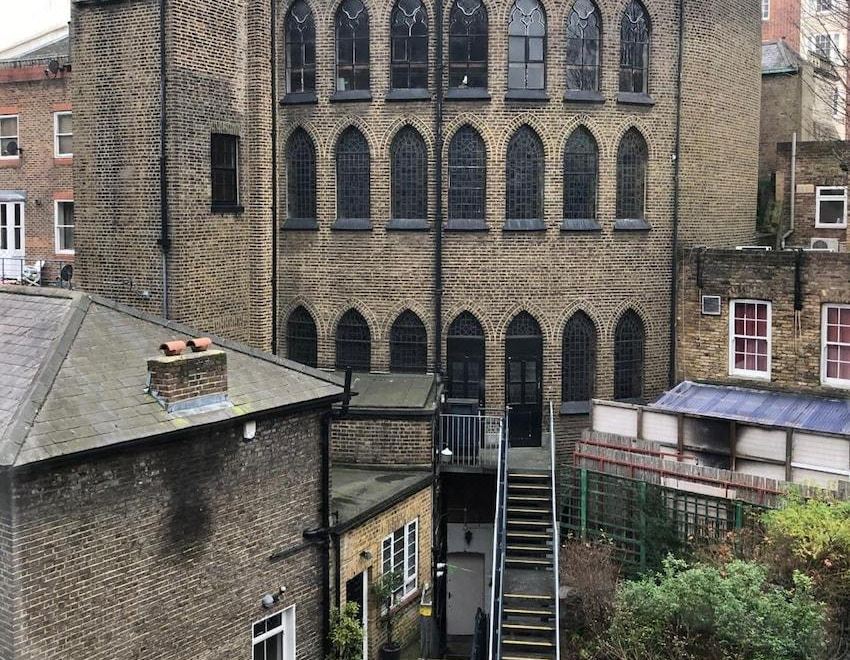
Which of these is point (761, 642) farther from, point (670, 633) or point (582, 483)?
point (582, 483)

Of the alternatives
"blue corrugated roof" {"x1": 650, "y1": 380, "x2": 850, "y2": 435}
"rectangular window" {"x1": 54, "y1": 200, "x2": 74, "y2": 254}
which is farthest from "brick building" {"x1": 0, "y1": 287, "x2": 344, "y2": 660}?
"rectangular window" {"x1": 54, "y1": 200, "x2": 74, "y2": 254}

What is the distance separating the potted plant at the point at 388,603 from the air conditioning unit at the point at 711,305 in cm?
1000

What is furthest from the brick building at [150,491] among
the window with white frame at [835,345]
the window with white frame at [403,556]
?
the window with white frame at [835,345]

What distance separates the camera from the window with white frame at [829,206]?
2739cm

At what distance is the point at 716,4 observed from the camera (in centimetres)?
2422

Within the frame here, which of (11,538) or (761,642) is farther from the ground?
(11,538)

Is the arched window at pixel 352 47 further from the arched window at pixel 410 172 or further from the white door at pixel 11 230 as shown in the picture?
the white door at pixel 11 230

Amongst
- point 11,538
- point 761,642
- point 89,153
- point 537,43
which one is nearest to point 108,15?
point 89,153

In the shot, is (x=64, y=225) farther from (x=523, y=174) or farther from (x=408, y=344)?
(x=523, y=174)

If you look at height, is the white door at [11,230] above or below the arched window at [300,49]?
below

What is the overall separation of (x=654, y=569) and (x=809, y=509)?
377cm

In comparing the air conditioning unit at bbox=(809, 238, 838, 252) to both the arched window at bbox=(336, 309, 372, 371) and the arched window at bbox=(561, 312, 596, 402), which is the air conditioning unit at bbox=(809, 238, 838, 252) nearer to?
the arched window at bbox=(561, 312, 596, 402)

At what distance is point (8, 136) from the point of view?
3094 cm

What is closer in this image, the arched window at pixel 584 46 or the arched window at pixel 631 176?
the arched window at pixel 584 46
